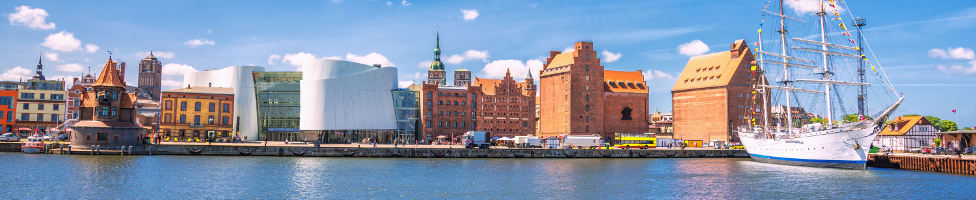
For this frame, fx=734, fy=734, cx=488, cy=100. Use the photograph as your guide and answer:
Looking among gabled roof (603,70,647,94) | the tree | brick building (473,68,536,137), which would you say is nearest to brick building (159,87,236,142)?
brick building (473,68,536,137)

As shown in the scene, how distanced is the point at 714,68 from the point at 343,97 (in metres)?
63.4

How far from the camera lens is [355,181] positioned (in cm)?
5238

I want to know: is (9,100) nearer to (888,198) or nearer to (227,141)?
(227,141)

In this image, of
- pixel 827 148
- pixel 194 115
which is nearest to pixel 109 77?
pixel 194 115

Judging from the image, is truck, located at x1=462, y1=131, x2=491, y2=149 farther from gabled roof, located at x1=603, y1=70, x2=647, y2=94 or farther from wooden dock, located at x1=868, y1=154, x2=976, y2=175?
gabled roof, located at x1=603, y1=70, x2=647, y2=94

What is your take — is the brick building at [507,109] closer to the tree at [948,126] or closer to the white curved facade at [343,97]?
the white curved facade at [343,97]

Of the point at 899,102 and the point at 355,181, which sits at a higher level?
the point at 899,102

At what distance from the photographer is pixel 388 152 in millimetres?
86000

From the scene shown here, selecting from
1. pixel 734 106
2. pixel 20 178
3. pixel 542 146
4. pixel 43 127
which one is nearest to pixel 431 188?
pixel 20 178

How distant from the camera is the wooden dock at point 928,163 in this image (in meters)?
62.0

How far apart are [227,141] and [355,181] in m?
58.1

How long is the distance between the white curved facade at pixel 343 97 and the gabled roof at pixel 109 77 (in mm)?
36536

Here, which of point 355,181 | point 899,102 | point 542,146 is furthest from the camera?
point 542,146

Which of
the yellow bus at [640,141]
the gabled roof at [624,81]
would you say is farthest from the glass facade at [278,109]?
the gabled roof at [624,81]
